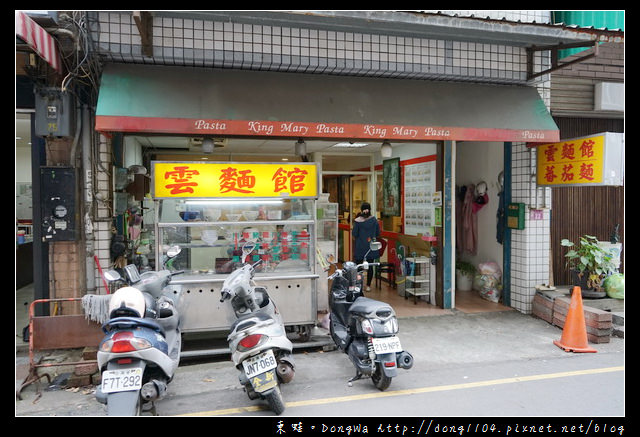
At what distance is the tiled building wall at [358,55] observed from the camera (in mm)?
6273

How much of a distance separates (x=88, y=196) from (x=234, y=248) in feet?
6.89

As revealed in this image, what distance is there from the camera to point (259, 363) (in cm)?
432

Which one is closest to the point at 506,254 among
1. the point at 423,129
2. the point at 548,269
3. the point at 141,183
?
the point at 548,269

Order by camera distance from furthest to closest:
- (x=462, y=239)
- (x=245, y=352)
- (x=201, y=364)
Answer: (x=462, y=239) → (x=201, y=364) → (x=245, y=352)

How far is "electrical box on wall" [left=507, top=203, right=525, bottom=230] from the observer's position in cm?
813

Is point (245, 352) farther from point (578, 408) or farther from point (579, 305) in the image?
point (579, 305)

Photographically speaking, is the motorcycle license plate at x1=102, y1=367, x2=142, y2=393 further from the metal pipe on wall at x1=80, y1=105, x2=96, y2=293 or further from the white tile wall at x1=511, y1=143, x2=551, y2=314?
the white tile wall at x1=511, y1=143, x2=551, y2=314

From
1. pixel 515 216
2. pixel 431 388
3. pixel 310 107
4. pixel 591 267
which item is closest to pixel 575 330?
pixel 591 267

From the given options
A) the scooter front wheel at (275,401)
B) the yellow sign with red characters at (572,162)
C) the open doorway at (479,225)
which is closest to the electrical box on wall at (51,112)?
the scooter front wheel at (275,401)

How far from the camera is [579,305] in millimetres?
6441

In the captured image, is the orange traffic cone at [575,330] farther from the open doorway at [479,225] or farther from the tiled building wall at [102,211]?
the tiled building wall at [102,211]

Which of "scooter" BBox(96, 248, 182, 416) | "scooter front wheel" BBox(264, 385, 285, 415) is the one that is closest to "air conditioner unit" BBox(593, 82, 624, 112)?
"scooter front wheel" BBox(264, 385, 285, 415)

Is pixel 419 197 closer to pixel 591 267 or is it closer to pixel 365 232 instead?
pixel 365 232

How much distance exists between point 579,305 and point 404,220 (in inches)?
173
